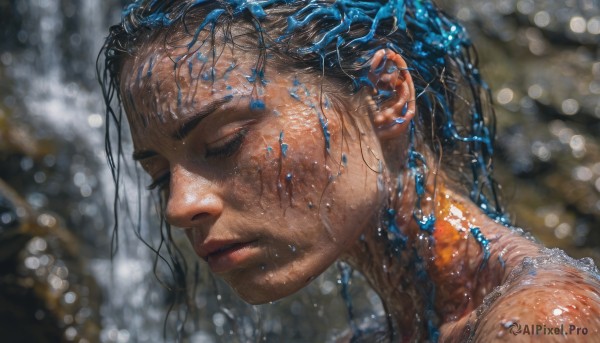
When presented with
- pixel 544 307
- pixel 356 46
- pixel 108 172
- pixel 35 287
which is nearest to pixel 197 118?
pixel 356 46

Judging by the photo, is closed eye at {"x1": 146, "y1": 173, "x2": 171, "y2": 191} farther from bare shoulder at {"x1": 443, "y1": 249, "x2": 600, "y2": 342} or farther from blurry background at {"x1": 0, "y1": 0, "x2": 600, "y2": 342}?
blurry background at {"x1": 0, "y1": 0, "x2": 600, "y2": 342}

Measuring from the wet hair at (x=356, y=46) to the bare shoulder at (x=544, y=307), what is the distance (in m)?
0.44

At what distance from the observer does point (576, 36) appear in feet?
20.3

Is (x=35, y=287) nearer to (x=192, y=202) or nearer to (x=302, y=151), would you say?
(x=192, y=202)

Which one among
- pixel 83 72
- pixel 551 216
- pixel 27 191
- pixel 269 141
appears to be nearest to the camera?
pixel 269 141

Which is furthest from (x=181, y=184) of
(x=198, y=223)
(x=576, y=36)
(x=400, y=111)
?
(x=576, y=36)

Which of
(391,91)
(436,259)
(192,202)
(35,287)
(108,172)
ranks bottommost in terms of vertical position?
(108,172)

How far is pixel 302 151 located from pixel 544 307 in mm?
694

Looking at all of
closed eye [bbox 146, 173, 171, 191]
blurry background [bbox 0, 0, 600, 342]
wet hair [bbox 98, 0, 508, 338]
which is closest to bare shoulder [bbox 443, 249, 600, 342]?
wet hair [bbox 98, 0, 508, 338]

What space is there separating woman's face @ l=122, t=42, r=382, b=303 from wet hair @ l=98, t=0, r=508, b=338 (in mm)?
39

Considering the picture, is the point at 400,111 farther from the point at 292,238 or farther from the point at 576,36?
the point at 576,36

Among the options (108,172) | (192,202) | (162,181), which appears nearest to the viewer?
(192,202)

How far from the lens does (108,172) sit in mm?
5676

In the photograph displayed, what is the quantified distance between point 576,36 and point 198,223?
4.72 meters
